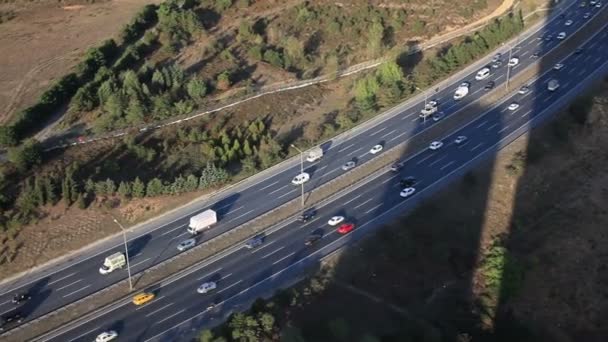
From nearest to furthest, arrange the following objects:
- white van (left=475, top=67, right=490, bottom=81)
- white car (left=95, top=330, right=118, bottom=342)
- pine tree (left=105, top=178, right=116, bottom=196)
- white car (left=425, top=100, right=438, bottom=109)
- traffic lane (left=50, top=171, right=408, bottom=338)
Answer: white car (left=95, top=330, right=118, bottom=342) → traffic lane (left=50, top=171, right=408, bottom=338) → pine tree (left=105, top=178, right=116, bottom=196) → white car (left=425, top=100, right=438, bottom=109) → white van (left=475, top=67, right=490, bottom=81)

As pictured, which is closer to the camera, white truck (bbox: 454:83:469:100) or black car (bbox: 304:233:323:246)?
black car (bbox: 304:233:323:246)

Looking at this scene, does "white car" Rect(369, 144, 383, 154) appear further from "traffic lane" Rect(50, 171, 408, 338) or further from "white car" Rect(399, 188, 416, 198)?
"traffic lane" Rect(50, 171, 408, 338)

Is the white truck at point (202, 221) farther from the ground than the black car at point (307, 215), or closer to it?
farther from the ground

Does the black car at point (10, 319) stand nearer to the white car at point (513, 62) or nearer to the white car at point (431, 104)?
the white car at point (431, 104)

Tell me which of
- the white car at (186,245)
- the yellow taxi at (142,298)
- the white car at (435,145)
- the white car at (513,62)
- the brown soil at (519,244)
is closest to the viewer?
the yellow taxi at (142,298)

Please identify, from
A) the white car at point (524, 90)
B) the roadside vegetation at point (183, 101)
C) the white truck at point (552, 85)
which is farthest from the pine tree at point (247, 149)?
the white truck at point (552, 85)

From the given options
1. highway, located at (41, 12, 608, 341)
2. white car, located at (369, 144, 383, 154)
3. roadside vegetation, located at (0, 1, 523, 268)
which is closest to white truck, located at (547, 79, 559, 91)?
highway, located at (41, 12, 608, 341)
